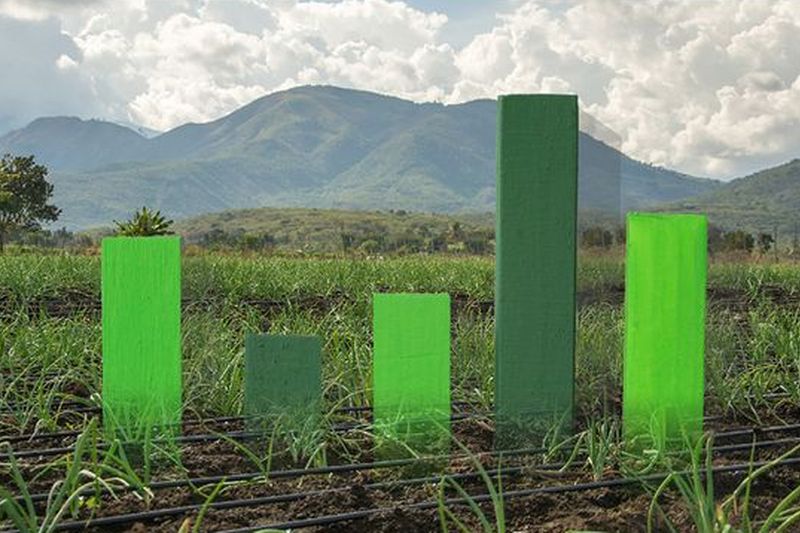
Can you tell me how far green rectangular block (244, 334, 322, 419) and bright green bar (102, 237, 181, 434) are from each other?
0.27 metres

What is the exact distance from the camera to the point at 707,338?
13.5 feet

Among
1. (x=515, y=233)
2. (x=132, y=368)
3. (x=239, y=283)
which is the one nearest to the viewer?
(x=515, y=233)

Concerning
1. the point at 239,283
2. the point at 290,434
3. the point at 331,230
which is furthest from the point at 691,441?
the point at 331,230

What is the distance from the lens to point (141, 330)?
2682 millimetres

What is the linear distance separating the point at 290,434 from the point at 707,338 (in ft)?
7.46

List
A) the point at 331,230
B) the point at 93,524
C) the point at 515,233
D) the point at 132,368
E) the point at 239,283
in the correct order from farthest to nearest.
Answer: the point at 331,230 < the point at 239,283 < the point at 132,368 < the point at 515,233 < the point at 93,524

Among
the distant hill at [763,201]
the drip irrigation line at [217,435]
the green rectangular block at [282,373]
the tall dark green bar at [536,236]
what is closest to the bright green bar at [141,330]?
the drip irrigation line at [217,435]

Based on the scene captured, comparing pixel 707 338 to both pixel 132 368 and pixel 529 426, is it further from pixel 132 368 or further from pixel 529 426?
pixel 132 368

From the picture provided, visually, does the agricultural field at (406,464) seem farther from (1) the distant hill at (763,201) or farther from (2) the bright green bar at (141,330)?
(1) the distant hill at (763,201)

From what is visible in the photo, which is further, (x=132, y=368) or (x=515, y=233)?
(x=132, y=368)

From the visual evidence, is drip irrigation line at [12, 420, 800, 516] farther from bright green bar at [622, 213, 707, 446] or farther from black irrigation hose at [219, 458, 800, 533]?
bright green bar at [622, 213, 707, 446]

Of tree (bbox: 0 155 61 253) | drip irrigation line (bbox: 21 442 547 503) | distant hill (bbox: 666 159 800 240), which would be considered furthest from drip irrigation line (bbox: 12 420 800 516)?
distant hill (bbox: 666 159 800 240)

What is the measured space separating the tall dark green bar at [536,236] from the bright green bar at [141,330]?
940 mm

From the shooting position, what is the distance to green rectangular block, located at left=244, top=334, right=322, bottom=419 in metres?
2.57
